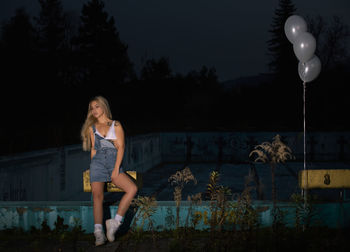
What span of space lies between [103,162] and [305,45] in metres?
4.21

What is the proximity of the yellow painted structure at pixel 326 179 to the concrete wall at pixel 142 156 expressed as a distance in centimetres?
446

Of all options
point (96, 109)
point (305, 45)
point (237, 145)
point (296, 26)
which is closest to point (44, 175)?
point (96, 109)

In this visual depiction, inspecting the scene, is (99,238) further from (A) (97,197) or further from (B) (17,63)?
(B) (17,63)

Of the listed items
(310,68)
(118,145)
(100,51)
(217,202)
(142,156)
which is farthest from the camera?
(100,51)

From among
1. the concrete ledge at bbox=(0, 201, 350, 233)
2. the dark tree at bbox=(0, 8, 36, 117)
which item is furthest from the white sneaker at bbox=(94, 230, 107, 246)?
the dark tree at bbox=(0, 8, 36, 117)

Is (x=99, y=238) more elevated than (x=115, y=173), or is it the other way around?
(x=115, y=173)

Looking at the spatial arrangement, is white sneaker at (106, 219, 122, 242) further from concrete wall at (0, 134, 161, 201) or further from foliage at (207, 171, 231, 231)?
concrete wall at (0, 134, 161, 201)

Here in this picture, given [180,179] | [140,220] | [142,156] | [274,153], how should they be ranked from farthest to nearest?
[142,156] → [140,220] → [180,179] → [274,153]

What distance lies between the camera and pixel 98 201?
475 centimetres

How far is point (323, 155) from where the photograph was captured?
761 inches

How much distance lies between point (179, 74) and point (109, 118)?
52015mm

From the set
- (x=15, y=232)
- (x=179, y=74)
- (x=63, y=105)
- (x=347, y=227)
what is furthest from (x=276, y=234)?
(x=179, y=74)

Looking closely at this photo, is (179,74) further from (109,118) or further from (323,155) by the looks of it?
(109,118)

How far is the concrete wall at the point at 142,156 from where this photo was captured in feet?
20.8
